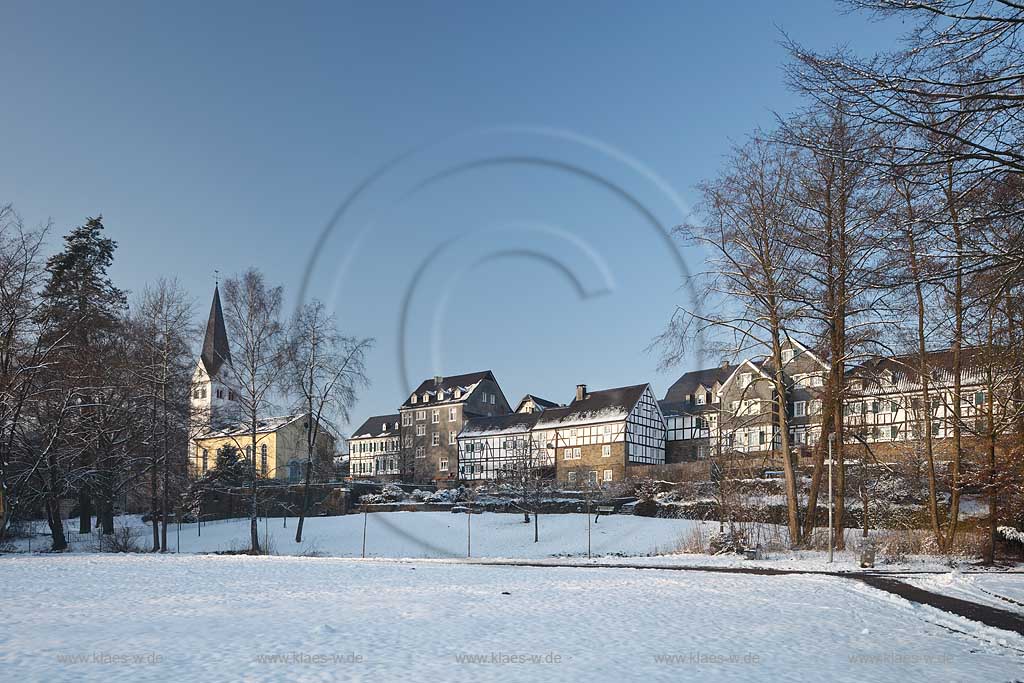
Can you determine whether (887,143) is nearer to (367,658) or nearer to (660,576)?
(367,658)

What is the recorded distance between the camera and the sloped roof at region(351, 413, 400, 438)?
91.2m

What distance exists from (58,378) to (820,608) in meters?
27.3

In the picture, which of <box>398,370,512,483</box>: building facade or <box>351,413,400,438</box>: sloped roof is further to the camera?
Answer: <box>351,413,400,438</box>: sloped roof

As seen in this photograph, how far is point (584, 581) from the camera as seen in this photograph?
1883 cm

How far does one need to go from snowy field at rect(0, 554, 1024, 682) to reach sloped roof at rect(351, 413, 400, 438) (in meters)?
72.2

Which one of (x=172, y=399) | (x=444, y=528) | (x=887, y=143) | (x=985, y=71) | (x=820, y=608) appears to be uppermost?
(x=985, y=71)

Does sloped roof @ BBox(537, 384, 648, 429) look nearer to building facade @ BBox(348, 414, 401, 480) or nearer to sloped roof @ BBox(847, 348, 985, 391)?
building facade @ BBox(348, 414, 401, 480)

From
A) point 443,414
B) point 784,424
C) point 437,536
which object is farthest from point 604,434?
point 784,424

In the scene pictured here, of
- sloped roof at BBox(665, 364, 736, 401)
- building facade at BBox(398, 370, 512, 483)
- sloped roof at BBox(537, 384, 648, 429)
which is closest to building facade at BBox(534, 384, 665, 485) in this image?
sloped roof at BBox(537, 384, 648, 429)

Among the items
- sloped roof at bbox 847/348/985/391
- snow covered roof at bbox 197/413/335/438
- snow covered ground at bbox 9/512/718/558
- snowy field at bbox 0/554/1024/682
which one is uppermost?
sloped roof at bbox 847/348/985/391

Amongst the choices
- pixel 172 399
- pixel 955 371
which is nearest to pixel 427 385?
pixel 172 399

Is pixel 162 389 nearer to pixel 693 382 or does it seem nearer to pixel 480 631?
pixel 480 631

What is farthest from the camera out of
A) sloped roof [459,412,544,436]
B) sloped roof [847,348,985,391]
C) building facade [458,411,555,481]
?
sloped roof [459,412,544,436]

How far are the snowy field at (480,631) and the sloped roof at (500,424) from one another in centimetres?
5206
